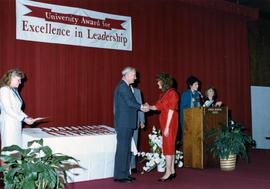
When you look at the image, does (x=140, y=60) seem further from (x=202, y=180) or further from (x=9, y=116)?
(x=9, y=116)

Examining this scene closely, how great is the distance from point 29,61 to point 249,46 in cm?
539

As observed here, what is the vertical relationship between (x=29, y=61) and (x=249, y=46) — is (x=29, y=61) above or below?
below

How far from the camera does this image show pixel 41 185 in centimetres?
257

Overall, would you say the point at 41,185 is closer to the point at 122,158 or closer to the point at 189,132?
the point at 122,158

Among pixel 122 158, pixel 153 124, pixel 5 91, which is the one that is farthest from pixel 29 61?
pixel 153 124

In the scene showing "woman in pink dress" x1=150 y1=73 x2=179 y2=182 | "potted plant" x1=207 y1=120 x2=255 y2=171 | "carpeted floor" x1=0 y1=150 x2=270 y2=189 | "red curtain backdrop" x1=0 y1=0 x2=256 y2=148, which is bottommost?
"carpeted floor" x1=0 y1=150 x2=270 y2=189

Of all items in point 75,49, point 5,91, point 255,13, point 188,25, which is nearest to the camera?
point 5,91

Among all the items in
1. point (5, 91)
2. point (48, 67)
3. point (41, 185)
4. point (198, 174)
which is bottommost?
point (198, 174)

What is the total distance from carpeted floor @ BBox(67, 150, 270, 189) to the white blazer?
0.76 meters

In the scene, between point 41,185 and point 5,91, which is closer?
point 41,185

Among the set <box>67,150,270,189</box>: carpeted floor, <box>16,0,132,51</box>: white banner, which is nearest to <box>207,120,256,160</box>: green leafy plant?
<box>67,150,270,189</box>: carpeted floor

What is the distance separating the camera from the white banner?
17.7ft

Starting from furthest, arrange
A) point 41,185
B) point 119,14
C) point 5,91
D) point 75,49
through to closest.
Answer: point 119,14, point 75,49, point 5,91, point 41,185

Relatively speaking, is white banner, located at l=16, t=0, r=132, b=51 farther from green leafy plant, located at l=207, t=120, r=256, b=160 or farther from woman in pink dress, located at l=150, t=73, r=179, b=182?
green leafy plant, located at l=207, t=120, r=256, b=160
